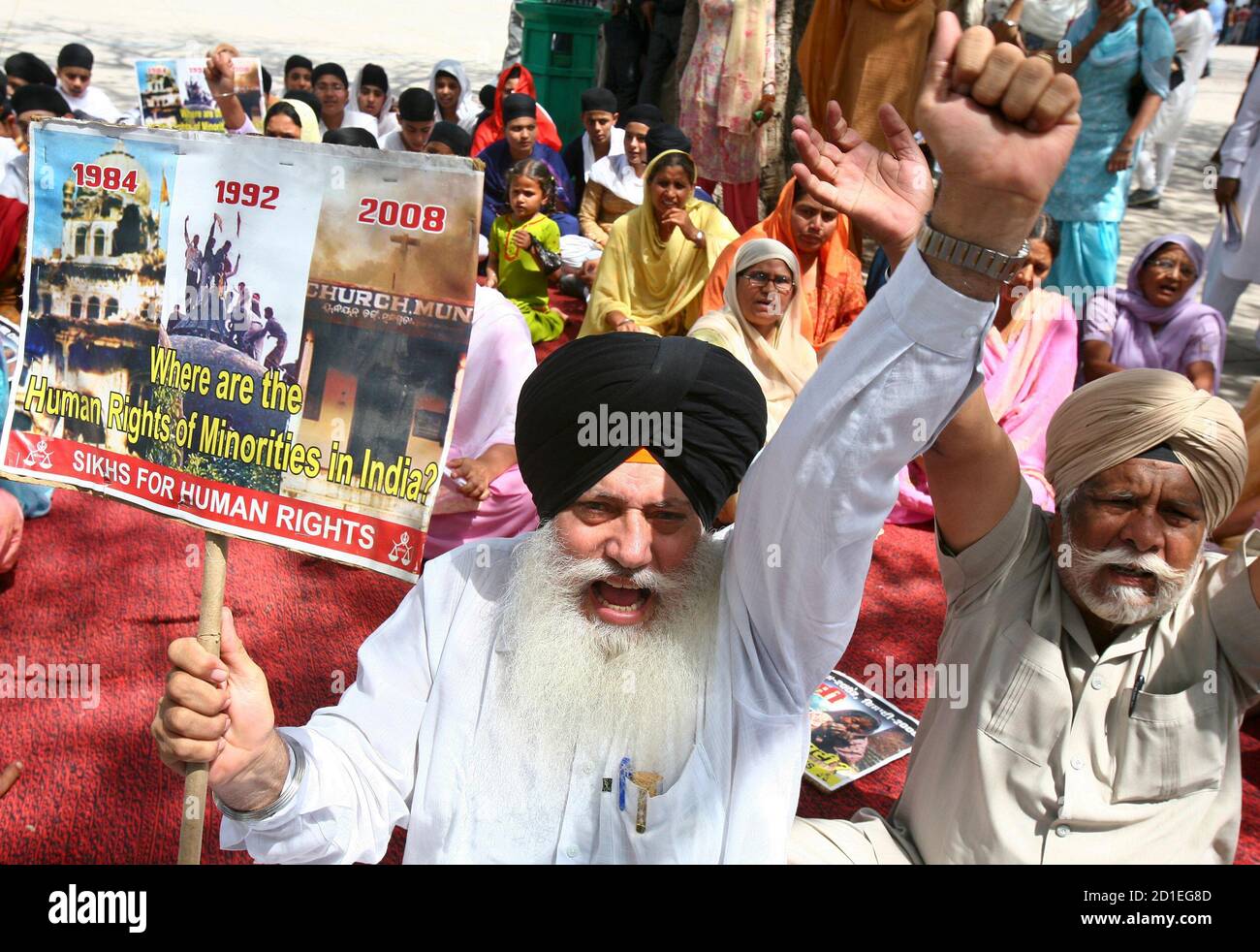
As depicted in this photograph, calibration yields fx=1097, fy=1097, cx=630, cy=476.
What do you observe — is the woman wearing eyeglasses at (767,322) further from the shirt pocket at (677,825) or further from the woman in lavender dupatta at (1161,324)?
the shirt pocket at (677,825)

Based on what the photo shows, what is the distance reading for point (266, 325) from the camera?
5.32ft

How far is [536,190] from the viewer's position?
6.96 m

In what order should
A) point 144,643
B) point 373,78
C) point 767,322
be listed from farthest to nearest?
point 373,78 → point 767,322 → point 144,643

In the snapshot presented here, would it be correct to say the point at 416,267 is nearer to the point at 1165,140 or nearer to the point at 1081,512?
the point at 1081,512

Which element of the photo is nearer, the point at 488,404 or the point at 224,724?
the point at 224,724

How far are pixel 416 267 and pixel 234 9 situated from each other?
2015 cm

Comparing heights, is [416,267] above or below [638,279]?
above

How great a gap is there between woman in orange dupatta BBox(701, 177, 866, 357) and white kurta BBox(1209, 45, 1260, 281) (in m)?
2.60

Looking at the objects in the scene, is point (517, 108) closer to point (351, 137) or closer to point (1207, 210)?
point (351, 137)

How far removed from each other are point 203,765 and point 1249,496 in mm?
3901

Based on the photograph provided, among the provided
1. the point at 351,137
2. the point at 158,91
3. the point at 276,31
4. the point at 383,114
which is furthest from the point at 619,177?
the point at 276,31

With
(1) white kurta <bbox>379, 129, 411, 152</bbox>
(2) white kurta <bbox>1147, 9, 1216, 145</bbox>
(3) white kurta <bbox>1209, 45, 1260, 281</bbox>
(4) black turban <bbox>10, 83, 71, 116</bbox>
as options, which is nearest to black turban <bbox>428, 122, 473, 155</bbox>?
(1) white kurta <bbox>379, 129, 411, 152</bbox>

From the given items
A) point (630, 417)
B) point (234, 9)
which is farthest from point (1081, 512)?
point (234, 9)

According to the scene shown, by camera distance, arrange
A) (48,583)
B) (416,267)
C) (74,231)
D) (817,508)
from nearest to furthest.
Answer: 1. (817,508)
2. (416,267)
3. (74,231)
4. (48,583)
